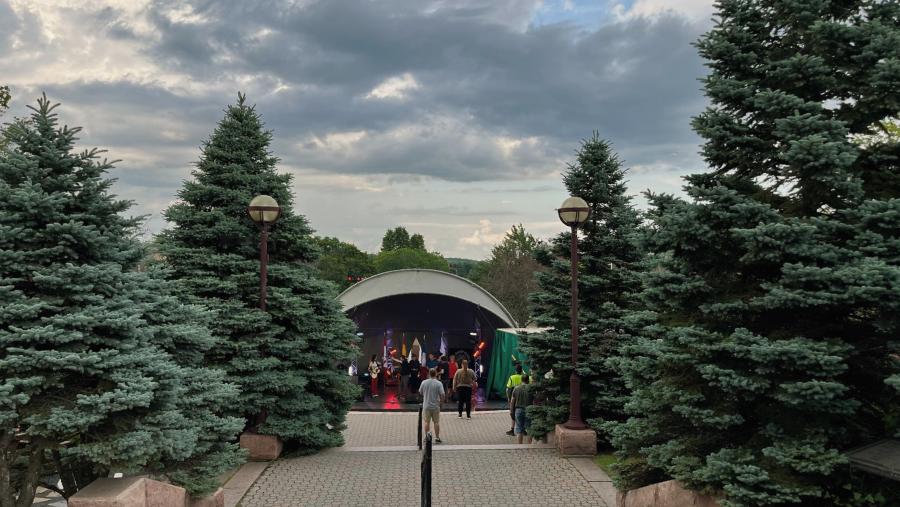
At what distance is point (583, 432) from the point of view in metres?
13.0

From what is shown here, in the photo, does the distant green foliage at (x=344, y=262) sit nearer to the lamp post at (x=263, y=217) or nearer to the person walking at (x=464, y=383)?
the person walking at (x=464, y=383)

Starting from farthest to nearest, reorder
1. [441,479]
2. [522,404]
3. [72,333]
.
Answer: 1. [522,404]
2. [441,479]
3. [72,333]

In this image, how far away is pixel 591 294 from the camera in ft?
48.1

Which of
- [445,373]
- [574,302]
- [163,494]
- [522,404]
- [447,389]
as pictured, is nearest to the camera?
[163,494]

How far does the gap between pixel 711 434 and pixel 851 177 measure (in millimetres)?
3094

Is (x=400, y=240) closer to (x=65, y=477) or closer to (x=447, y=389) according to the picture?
(x=447, y=389)

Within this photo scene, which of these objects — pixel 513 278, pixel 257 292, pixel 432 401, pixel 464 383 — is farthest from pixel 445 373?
pixel 513 278

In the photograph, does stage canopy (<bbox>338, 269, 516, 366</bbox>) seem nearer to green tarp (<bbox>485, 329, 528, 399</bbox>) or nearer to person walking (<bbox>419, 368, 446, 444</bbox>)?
green tarp (<bbox>485, 329, 528, 399</bbox>)

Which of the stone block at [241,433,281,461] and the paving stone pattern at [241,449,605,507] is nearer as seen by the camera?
the paving stone pattern at [241,449,605,507]

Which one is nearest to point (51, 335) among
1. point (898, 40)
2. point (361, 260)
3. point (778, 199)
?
point (778, 199)

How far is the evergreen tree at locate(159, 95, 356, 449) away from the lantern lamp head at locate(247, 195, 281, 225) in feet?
3.87

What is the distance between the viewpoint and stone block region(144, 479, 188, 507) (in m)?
6.96

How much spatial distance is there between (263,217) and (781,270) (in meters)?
8.85

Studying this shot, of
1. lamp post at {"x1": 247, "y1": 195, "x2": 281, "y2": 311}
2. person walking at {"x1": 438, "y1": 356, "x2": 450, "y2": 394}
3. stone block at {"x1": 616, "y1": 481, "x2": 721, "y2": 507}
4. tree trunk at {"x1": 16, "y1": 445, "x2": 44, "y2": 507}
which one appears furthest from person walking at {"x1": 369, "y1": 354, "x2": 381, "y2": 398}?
tree trunk at {"x1": 16, "y1": 445, "x2": 44, "y2": 507}
